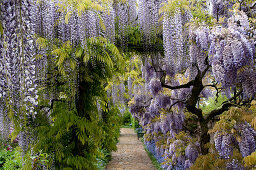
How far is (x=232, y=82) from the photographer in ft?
8.87

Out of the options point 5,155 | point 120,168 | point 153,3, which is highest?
point 153,3

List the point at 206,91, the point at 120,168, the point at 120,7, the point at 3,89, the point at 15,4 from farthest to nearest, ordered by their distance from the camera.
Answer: the point at 120,168 < the point at 206,91 < the point at 120,7 < the point at 3,89 < the point at 15,4

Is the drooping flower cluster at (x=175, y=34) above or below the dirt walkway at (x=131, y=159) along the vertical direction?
above

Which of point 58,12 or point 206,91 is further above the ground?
point 58,12

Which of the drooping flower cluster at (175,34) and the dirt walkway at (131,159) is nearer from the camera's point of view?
the drooping flower cluster at (175,34)

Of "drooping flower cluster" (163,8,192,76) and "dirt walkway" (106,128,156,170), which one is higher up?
"drooping flower cluster" (163,8,192,76)

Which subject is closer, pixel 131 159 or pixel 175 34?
pixel 175 34

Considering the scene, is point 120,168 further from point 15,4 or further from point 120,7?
point 15,4

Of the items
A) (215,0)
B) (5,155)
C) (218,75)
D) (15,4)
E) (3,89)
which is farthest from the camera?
(5,155)

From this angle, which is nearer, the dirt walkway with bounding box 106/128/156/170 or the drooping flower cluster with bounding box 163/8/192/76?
the drooping flower cluster with bounding box 163/8/192/76

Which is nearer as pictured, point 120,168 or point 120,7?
point 120,7

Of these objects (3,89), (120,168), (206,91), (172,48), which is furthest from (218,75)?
(120,168)

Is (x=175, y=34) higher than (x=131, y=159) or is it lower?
higher

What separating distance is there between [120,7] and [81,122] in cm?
206
